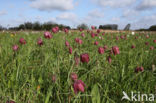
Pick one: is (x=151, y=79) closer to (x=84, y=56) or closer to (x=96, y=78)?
(x=96, y=78)

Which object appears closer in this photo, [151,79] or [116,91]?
[116,91]

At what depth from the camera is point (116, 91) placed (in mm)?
1471

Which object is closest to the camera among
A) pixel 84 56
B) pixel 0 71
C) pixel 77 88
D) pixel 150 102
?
pixel 77 88

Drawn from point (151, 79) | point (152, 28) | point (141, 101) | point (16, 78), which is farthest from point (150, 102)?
point (152, 28)

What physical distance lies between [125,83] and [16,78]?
0.92 meters

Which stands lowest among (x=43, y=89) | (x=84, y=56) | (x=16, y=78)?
(x=43, y=89)

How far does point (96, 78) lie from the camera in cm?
162

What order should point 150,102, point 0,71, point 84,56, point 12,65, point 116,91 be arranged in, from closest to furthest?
1. point 150,102
2. point 84,56
3. point 116,91
4. point 0,71
5. point 12,65

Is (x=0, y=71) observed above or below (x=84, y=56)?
below

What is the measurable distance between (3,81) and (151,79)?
1.32 m

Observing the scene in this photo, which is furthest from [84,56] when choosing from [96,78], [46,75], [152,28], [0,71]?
[152,28]

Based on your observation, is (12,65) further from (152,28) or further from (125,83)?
(152,28)

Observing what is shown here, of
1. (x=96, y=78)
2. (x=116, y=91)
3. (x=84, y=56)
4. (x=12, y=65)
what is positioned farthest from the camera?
(x=12, y=65)

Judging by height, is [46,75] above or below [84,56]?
below
